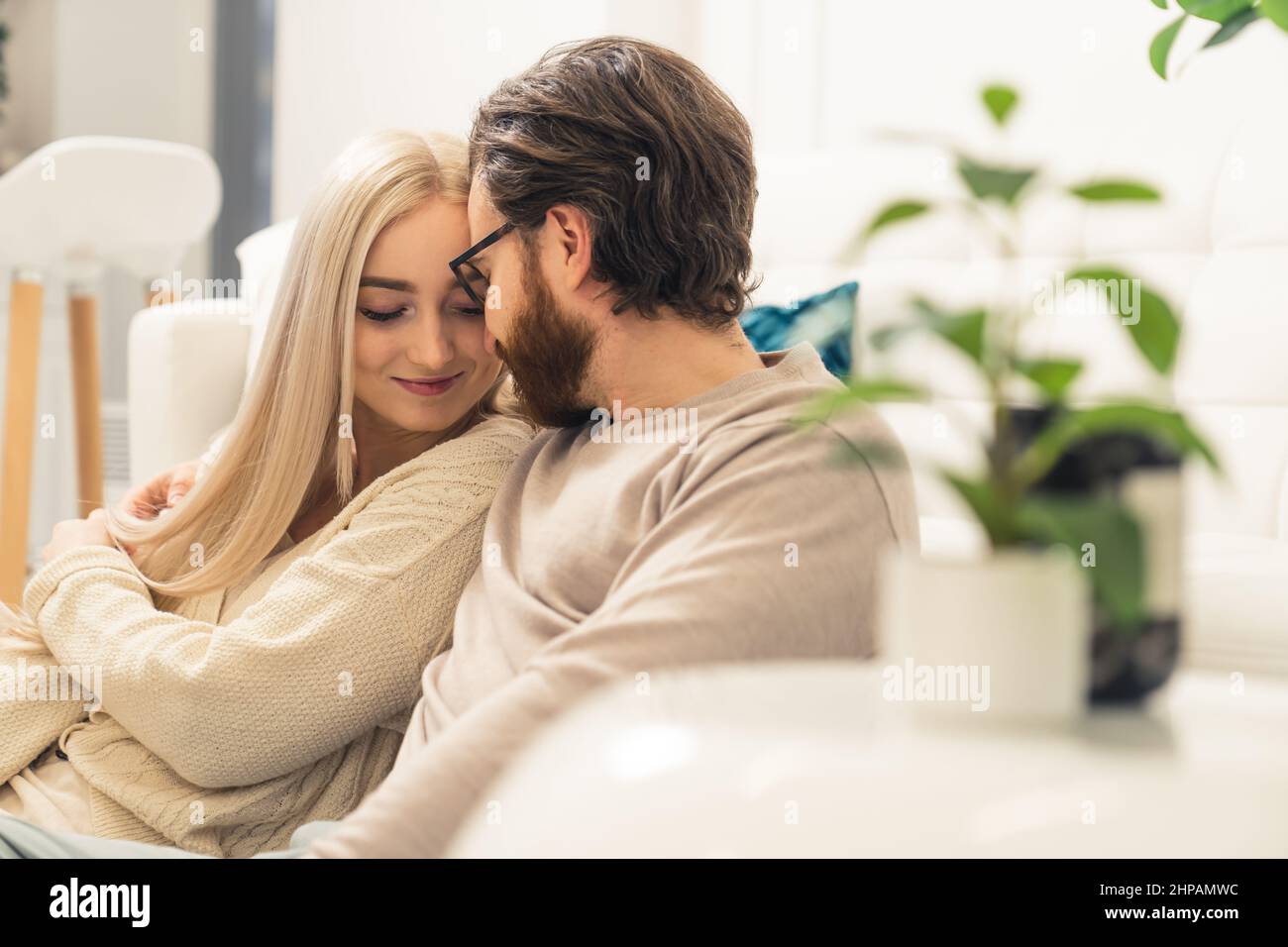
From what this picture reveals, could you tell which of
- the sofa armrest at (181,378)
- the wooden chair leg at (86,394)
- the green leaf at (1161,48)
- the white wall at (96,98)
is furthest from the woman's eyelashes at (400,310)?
the white wall at (96,98)

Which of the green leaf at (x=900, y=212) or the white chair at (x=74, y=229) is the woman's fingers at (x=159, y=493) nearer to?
the white chair at (x=74, y=229)

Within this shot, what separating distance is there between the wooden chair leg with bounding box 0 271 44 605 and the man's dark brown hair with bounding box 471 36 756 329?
1521mm

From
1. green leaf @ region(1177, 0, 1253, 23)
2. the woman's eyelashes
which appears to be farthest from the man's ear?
green leaf @ region(1177, 0, 1253, 23)

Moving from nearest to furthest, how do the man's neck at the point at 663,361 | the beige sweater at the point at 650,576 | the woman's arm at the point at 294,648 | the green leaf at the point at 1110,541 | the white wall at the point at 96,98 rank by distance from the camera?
the green leaf at the point at 1110,541 < the beige sweater at the point at 650,576 < the woman's arm at the point at 294,648 < the man's neck at the point at 663,361 < the white wall at the point at 96,98

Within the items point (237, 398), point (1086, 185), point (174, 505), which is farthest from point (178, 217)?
point (1086, 185)

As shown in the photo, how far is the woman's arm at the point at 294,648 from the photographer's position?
3.82 ft

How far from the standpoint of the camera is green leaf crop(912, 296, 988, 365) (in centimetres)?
55

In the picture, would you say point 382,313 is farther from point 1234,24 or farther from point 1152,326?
point 1152,326

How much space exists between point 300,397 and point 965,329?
942 millimetres

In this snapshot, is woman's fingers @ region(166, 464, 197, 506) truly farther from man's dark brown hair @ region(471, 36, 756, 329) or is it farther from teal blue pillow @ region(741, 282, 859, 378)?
teal blue pillow @ region(741, 282, 859, 378)

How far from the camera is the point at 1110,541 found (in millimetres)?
533

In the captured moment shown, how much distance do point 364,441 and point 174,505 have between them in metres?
0.22

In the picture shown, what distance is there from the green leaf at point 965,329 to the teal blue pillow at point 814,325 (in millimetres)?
1370
